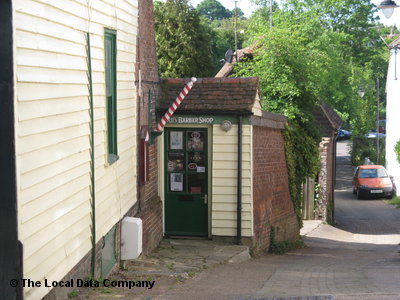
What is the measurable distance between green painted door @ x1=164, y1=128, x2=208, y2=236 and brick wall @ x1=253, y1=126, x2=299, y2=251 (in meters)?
1.02

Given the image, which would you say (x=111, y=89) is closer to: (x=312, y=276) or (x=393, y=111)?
(x=312, y=276)

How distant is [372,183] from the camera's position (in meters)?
36.2

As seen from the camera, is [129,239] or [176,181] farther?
[176,181]

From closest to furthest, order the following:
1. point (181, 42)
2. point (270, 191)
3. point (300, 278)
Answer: point (300, 278)
point (270, 191)
point (181, 42)

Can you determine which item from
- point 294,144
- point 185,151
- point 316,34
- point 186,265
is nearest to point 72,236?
point 186,265

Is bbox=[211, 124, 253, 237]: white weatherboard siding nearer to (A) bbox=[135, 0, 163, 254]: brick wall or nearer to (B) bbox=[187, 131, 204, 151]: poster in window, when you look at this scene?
(B) bbox=[187, 131, 204, 151]: poster in window

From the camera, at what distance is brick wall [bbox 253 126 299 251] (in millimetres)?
13555

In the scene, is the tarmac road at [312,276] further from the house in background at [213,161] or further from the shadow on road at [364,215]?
the shadow on road at [364,215]

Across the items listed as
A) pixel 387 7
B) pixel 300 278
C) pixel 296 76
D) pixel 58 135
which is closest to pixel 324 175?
pixel 296 76

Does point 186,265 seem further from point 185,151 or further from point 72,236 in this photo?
point 72,236

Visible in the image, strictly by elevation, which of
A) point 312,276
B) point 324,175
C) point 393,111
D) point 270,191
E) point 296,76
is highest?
point 296,76

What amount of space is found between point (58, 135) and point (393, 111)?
3828 centimetres

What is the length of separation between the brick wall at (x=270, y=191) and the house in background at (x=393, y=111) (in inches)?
939

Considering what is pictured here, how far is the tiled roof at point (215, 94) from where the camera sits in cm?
1282
